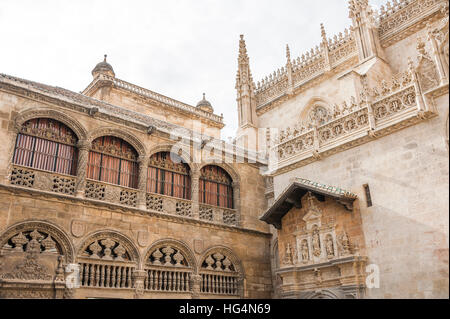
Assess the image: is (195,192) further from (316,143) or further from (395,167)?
(395,167)

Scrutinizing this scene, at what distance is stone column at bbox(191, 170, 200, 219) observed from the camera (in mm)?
15289

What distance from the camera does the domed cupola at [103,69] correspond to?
70.2ft

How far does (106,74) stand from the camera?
20797 millimetres

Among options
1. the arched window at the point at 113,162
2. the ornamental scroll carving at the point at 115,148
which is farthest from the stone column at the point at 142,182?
the ornamental scroll carving at the point at 115,148

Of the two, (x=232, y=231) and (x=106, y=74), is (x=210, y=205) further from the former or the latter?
(x=106, y=74)

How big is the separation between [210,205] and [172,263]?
2841 mm

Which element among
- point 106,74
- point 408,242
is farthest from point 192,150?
point 408,242

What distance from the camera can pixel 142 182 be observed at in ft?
47.1

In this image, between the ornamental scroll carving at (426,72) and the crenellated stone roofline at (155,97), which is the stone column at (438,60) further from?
the crenellated stone roofline at (155,97)

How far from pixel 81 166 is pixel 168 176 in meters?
3.49

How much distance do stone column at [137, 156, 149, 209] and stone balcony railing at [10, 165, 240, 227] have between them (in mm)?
106

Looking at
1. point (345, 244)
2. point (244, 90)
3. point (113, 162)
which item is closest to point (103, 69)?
point (244, 90)

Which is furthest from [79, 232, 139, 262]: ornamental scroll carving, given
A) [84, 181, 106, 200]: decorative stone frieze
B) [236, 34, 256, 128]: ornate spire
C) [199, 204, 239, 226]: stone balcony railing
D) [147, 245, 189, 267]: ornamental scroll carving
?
[236, 34, 256, 128]: ornate spire

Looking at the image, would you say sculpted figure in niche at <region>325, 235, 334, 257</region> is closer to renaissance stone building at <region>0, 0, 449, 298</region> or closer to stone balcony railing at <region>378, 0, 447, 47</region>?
renaissance stone building at <region>0, 0, 449, 298</region>
